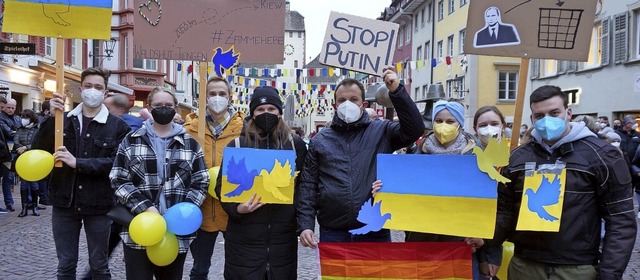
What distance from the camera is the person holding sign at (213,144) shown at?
452cm

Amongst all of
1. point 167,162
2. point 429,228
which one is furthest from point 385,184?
point 167,162

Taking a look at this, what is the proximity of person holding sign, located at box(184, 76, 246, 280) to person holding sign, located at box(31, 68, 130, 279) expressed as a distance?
0.68 meters

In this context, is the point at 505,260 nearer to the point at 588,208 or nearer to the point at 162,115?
the point at 588,208

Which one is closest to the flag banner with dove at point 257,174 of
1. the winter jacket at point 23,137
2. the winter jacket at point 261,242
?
the winter jacket at point 261,242

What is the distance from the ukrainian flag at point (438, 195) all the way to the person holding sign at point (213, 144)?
1567 mm

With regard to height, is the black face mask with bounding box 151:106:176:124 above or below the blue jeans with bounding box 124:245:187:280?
above

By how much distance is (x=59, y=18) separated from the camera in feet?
15.4

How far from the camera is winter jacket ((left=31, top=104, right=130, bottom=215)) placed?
441 centimetres

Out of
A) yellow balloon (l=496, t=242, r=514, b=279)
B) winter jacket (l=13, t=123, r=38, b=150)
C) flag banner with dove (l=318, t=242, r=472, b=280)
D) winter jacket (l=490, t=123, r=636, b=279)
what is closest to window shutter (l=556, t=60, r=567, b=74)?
winter jacket (l=13, t=123, r=38, b=150)

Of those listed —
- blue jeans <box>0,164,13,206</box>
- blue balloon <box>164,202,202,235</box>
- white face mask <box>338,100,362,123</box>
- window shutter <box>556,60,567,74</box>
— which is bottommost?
blue jeans <box>0,164,13,206</box>

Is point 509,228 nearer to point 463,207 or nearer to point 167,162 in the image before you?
point 463,207

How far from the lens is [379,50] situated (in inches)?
171

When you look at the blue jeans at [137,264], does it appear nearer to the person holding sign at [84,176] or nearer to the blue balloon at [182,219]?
the blue balloon at [182,219]

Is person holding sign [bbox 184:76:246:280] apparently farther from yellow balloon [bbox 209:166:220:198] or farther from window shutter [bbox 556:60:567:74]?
window shutter [bbox 556:60:567:74]
